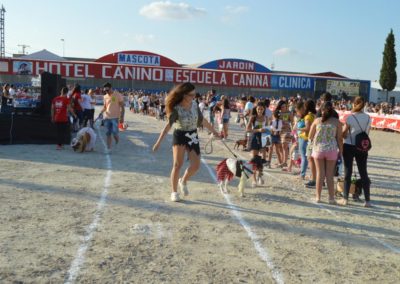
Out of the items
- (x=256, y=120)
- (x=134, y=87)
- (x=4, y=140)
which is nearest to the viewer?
(x=256, y=120)

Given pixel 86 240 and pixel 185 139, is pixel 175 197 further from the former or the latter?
pixel 86 240

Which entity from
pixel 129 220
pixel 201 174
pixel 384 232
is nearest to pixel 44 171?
pixel 201 174

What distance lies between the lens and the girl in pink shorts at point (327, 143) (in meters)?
6.90

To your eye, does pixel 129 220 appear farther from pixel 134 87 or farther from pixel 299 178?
pixel 134 87

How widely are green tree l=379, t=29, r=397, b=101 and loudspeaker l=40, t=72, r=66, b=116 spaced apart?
49689 millimetres

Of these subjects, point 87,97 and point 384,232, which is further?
point 87,97

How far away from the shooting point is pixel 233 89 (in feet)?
161

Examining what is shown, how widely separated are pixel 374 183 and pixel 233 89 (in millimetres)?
40430

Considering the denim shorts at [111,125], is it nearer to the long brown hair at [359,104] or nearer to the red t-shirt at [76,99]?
the red t-shirt at [76,99]

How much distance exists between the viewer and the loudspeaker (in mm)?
13977

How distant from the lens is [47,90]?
556 inches

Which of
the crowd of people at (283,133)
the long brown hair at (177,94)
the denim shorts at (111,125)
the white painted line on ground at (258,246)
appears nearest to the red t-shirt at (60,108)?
the crowd of people at (283,133)

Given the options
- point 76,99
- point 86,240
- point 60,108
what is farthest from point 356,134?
point 76,99

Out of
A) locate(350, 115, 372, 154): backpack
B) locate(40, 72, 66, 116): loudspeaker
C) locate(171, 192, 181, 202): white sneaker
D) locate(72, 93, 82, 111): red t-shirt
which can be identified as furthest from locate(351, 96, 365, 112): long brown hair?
locate(72, 93, 82, 111): red t-shirt
